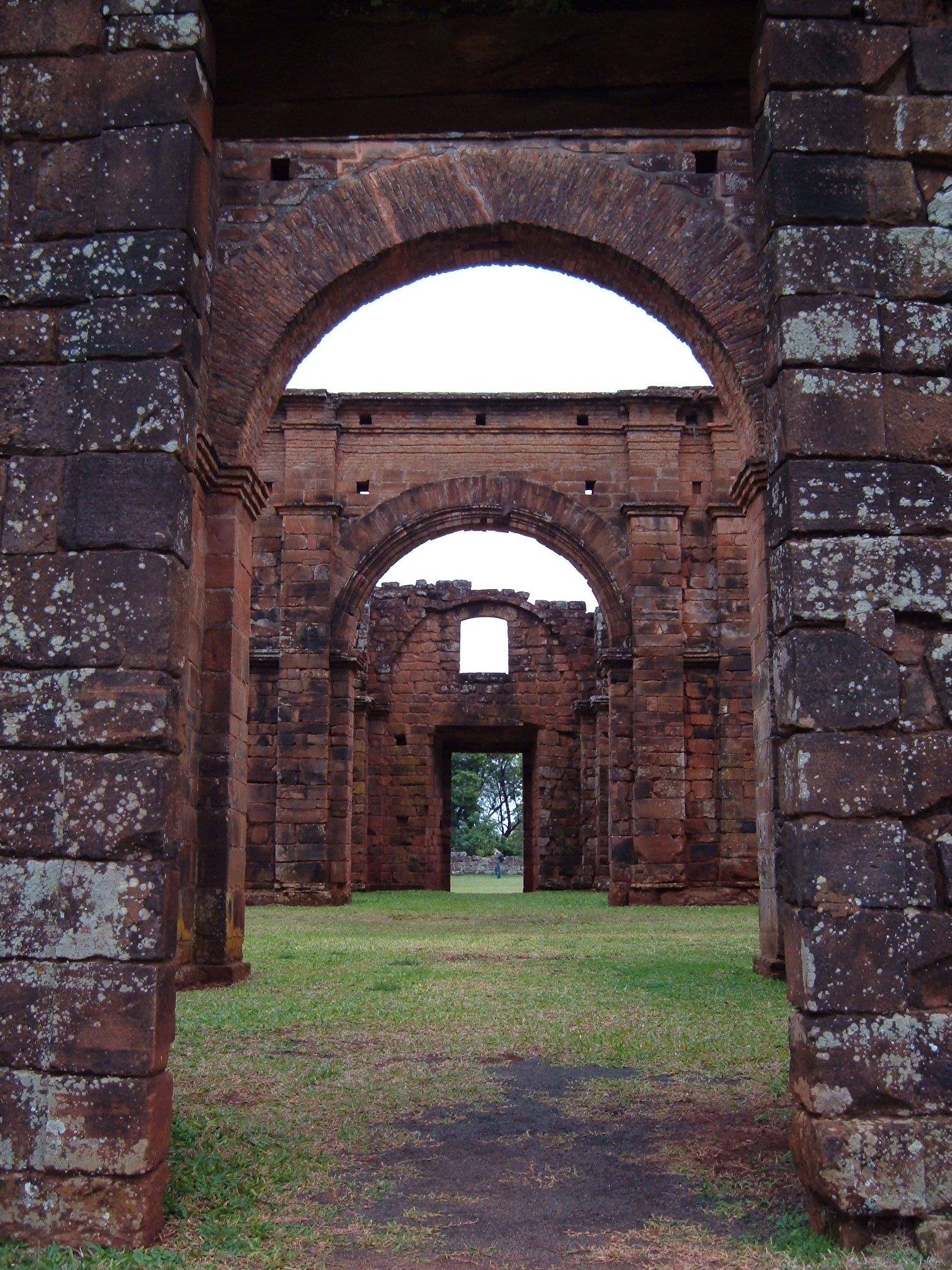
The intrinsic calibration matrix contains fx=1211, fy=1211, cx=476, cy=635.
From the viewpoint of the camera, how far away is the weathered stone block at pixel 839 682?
133 inches

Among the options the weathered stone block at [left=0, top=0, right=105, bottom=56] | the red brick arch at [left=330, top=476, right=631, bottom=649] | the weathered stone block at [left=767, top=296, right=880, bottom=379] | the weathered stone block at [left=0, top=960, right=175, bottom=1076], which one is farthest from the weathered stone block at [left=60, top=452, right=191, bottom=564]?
the red brick arch at [left=330, top=476, right=631, bottom=649]

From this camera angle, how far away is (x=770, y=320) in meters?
3.74

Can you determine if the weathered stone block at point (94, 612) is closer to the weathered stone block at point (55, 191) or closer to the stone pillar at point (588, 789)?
the weathered stone block at point (55, 191)

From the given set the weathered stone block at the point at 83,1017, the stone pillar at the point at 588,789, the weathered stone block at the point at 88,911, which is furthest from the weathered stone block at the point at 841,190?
the stone pillar at the point at 588,789

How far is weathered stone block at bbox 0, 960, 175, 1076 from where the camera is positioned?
3.29 meters

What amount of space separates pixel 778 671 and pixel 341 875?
1527 centimetres

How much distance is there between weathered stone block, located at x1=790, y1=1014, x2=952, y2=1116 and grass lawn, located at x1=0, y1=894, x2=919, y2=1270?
1.23 feet

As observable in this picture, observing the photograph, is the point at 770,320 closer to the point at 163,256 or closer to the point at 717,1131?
the point at 163,256

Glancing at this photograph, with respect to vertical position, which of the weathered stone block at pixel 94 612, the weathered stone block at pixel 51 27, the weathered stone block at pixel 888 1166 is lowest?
the weathered stone block at pixel 888 1166

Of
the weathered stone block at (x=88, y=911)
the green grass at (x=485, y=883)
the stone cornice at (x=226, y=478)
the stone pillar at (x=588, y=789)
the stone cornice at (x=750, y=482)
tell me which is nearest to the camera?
the weathered stone block at (x=88, y=911)

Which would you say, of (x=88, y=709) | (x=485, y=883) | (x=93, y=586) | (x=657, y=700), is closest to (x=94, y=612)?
(x=93, y=586)

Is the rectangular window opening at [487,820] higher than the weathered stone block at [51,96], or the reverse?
the weathered stone block at [51,96]

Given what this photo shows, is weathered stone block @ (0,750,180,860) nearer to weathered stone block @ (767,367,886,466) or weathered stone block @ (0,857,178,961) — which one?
weathered stone block @ (0,857,178,961)

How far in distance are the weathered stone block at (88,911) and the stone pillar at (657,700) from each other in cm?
1478
